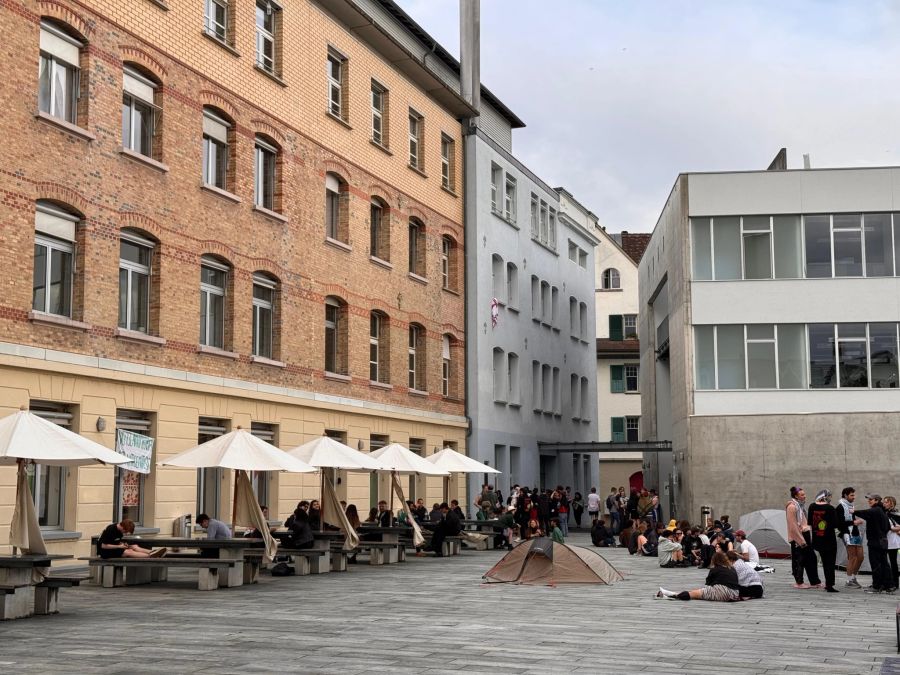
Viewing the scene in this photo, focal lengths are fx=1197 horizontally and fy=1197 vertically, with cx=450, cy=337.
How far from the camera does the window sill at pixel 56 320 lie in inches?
816

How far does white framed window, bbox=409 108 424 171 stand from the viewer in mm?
38719

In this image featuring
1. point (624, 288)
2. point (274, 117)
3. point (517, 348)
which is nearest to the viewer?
point (274, 117)

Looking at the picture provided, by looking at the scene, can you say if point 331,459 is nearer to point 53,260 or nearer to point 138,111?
point 53,260

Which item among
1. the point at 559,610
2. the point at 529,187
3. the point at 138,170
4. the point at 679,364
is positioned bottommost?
the point at 559,610

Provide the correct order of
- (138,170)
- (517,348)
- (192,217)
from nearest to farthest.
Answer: (138,170), (192,217), (517,348)

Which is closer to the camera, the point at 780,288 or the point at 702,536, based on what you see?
the point at 702,536

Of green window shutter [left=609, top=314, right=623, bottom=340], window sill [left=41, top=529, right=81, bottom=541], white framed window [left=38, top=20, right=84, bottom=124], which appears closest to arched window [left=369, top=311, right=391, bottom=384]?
white framed window [left=38, top=20, right=84, bottom=124]

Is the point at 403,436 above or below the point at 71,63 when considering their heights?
below

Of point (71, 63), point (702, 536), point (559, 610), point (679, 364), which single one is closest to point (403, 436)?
point (679, 364)

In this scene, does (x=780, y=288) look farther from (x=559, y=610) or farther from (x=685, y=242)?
(x=559, y=610)

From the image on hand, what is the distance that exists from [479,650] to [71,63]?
1513cm

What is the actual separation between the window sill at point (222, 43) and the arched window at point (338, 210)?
18.9 feet

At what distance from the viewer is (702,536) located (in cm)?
2664

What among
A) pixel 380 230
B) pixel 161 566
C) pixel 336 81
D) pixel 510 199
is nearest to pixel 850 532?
pixel 161 566
